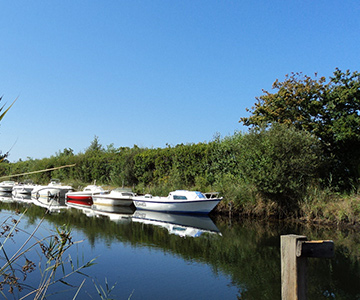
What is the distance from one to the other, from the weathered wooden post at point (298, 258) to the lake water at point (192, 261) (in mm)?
2735

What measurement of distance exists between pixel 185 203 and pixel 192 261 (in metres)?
9.94

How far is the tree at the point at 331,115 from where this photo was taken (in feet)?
66.5

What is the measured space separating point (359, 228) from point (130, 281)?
449 inches

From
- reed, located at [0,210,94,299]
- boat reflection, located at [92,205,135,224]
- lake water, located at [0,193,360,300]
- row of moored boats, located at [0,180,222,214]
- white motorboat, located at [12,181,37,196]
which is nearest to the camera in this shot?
reed, located at [0,210,94,299]

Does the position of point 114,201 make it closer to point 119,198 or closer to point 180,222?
point 119,198

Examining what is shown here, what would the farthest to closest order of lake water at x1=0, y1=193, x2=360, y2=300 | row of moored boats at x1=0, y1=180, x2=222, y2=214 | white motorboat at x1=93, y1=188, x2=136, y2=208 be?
white motorboat at x1=93, y1=188, x2=136, y2=208 → row of moored boats at x1=0, y1=180, x2=222, y2=214 → lake water at x1=0, y1=193, x2=360, y2=300

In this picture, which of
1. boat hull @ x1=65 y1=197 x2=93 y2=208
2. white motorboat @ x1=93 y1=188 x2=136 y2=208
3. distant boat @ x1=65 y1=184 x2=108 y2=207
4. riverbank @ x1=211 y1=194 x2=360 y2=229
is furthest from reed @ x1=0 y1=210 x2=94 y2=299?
boat hull @ x1=65 y1=197 x2=93 y2=208

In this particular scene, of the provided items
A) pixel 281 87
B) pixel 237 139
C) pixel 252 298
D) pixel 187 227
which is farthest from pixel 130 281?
pixel 281 87

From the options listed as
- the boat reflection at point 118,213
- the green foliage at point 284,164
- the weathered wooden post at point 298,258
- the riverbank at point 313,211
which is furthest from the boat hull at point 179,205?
the weathered wooden post at point 298,258

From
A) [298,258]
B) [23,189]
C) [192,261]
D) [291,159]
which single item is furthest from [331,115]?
[23,189]

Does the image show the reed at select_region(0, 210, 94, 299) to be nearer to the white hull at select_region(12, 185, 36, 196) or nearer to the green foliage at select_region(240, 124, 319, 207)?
the green foliage at select_region(240, 124, 319, 207)

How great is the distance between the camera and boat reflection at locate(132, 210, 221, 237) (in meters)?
16.2

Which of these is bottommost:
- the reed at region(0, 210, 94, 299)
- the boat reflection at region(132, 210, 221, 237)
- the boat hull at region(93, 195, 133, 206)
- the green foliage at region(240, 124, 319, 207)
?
the boat reflection at region(132, 210, 221, 237)

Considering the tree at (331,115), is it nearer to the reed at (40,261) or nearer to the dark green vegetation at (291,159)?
the dark green vegetation at (291,159)
